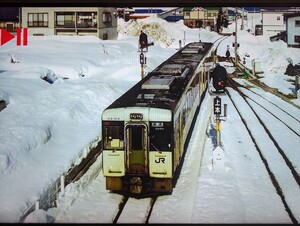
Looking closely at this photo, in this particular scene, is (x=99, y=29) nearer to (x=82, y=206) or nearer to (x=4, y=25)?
(x=4, y=25)

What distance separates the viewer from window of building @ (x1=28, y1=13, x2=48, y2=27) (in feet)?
29.9

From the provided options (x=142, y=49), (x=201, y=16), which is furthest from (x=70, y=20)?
(x=201, y=16)

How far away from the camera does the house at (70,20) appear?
364 inches

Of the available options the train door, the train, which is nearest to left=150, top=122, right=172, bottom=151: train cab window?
the train

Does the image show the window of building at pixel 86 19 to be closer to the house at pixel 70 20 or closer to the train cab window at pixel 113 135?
the house at pixel 70 20

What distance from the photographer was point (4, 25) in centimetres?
883

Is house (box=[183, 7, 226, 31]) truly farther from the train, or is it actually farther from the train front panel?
the train front panel

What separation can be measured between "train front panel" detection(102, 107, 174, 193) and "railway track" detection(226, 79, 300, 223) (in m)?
2.73

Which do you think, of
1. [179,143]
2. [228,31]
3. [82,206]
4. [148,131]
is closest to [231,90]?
[228,31]

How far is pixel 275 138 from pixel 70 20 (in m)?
7.14

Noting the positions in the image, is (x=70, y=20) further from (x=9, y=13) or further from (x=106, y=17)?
(x=9, y=13)

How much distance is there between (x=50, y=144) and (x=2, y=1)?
3721 mm

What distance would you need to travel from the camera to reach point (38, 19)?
951cm

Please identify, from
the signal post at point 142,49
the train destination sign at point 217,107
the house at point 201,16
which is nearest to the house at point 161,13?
the house at point 201,16
